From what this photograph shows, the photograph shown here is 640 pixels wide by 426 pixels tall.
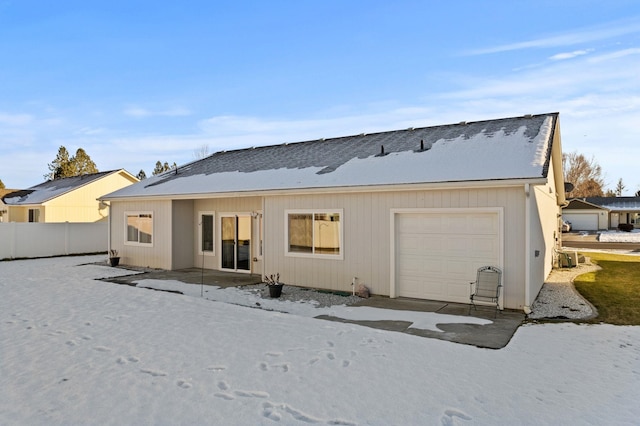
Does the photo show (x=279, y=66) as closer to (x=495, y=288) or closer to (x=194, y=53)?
(x=194, y=53)

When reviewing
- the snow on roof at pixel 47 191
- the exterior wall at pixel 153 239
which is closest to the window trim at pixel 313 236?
the exterior wall at pixel 153 239

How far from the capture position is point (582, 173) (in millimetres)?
55312

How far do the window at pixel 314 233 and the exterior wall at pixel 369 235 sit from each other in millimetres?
163

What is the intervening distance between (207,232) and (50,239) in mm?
9891

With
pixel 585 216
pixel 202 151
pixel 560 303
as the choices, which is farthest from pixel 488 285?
pixel 585 216

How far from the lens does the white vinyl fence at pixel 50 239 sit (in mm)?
17828

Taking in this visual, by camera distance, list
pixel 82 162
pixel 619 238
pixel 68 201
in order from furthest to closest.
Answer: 1. pixel 82 162
2. pixel 619 238
3. pixel 68 201

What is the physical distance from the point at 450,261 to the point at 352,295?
7.73 feet

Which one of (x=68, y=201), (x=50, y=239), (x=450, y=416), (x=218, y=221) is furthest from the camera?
(x=68, y=201)

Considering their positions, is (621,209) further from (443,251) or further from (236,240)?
(236,240)

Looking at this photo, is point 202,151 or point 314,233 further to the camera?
point 202,151

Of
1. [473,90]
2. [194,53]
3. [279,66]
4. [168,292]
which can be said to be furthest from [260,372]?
[194,53]

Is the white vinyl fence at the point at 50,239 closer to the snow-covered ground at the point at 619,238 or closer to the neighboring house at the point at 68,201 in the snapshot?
the neighboring house at the point at 68,201

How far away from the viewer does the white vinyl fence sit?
1783 centimetres
